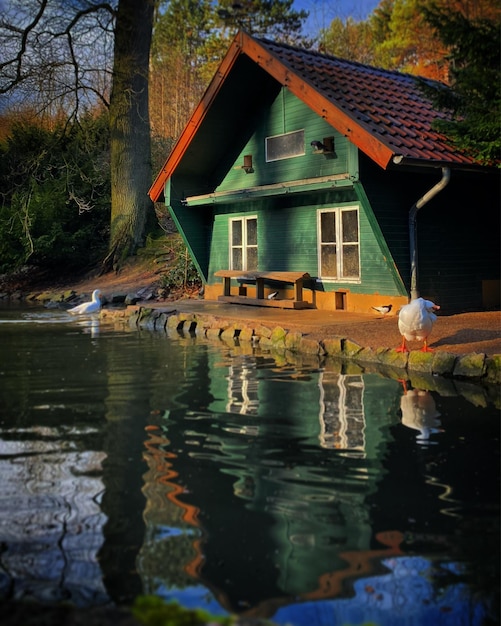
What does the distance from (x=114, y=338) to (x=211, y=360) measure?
3.09m

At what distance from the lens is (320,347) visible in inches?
400

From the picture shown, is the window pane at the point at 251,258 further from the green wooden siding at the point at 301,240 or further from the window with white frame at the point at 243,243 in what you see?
the green wooden siding at the point at 301,240

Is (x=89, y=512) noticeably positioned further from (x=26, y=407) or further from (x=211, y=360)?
(x=211, y=360)

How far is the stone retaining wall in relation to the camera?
816cm

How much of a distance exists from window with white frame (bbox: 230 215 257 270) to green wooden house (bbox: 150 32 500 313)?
3cm

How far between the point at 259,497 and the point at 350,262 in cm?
951

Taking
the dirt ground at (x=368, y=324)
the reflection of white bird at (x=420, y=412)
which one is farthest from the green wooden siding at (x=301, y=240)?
the reflection of white bird at (x=420, y=412)

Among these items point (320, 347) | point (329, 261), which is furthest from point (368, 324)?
point (329, 261)

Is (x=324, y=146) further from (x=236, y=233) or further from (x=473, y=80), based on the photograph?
(x=473, y=80)

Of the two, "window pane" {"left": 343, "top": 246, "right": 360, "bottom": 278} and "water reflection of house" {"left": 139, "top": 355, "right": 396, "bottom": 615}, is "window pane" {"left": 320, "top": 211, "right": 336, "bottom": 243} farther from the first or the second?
"water reflection of house" {"left": 139, "top": 355, "right": 396, "bottom": 615}

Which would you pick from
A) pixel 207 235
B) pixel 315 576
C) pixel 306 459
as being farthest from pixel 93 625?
pixel 207 235

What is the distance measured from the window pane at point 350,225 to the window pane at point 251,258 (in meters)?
2.98

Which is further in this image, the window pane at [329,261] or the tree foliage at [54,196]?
the tree foliage at [54,196]

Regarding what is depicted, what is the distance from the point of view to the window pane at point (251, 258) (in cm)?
1614
